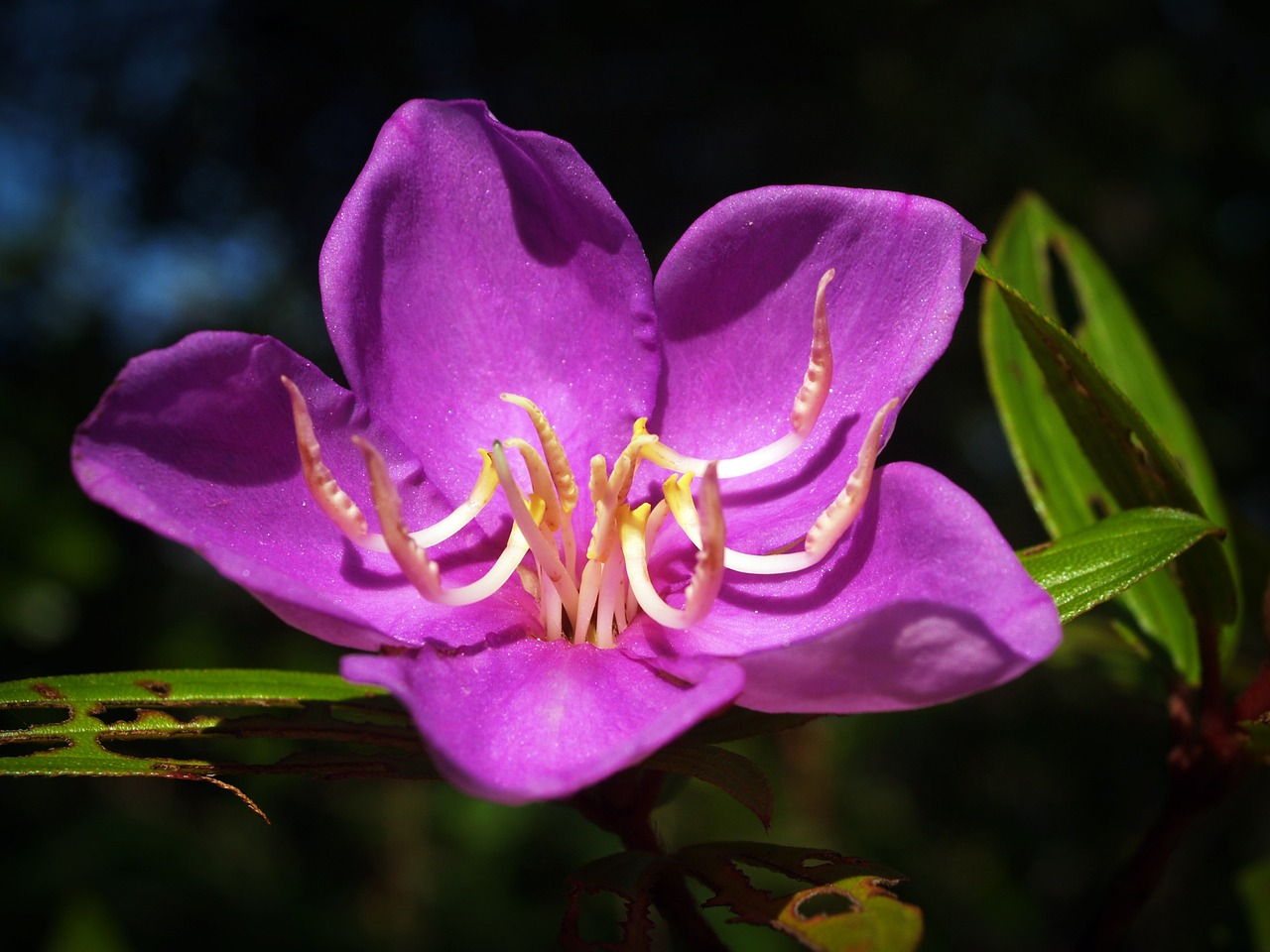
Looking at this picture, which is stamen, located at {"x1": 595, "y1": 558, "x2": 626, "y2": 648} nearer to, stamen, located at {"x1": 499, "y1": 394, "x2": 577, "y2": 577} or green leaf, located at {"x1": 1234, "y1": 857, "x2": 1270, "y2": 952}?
stamen, located at {"x1": 499, "y1": 394, "x2": 577, "y2": 577}

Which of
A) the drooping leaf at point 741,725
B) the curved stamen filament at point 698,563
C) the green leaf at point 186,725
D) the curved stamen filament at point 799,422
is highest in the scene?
the curved stamen filament at point 799,422

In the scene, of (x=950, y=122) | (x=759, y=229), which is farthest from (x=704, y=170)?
(x=759, y=229)

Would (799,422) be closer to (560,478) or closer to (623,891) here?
(560,478)

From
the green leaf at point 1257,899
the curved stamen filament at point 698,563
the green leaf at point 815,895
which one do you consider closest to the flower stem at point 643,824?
the green leaf at point 815,895

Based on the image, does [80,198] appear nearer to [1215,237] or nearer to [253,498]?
[1215,237]

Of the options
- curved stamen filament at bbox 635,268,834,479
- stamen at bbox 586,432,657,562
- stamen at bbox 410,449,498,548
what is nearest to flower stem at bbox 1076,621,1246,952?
curved stamen filament at bbox 635,268,834,479

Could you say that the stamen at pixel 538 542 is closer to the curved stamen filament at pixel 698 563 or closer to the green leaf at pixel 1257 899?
the curved stamen filament at pixel 698 563
